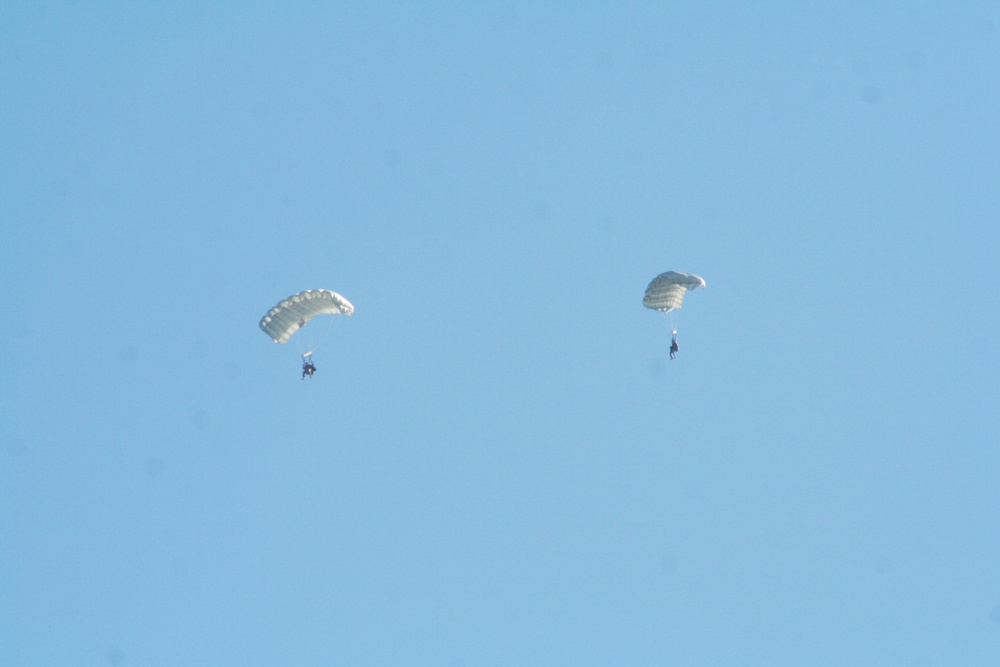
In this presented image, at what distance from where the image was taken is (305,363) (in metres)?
85.5

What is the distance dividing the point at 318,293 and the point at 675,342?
13.9m

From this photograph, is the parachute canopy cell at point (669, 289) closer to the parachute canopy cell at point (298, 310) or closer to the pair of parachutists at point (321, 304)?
the pair of parachutists at point (321, 304)

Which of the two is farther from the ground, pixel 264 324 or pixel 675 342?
pixel 675 342

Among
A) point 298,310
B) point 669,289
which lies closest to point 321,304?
point 298,310

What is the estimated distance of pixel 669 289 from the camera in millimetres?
84562

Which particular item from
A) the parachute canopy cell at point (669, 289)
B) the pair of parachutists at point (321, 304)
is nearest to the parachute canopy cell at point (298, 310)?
the pair of parachutists at point (321, 304)

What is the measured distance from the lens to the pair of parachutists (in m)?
82.2

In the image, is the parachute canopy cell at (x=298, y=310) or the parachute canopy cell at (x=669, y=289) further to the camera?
the parachute canopy cell at (x=669, y=289)

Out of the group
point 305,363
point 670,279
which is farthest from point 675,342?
point 305,363

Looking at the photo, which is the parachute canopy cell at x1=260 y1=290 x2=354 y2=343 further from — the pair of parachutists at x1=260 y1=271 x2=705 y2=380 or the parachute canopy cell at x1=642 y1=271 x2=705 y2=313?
the parachute canopy cell at x1=642 y1=271 x2=705 y2=313

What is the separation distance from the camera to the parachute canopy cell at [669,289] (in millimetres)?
83688

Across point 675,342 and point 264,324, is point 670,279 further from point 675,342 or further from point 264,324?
point 264,324

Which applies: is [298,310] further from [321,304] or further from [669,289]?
[669,289]

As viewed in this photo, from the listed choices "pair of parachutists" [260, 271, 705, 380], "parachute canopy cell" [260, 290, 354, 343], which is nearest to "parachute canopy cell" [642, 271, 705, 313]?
"pair of parachutists" [260, 271, 705, 380]
